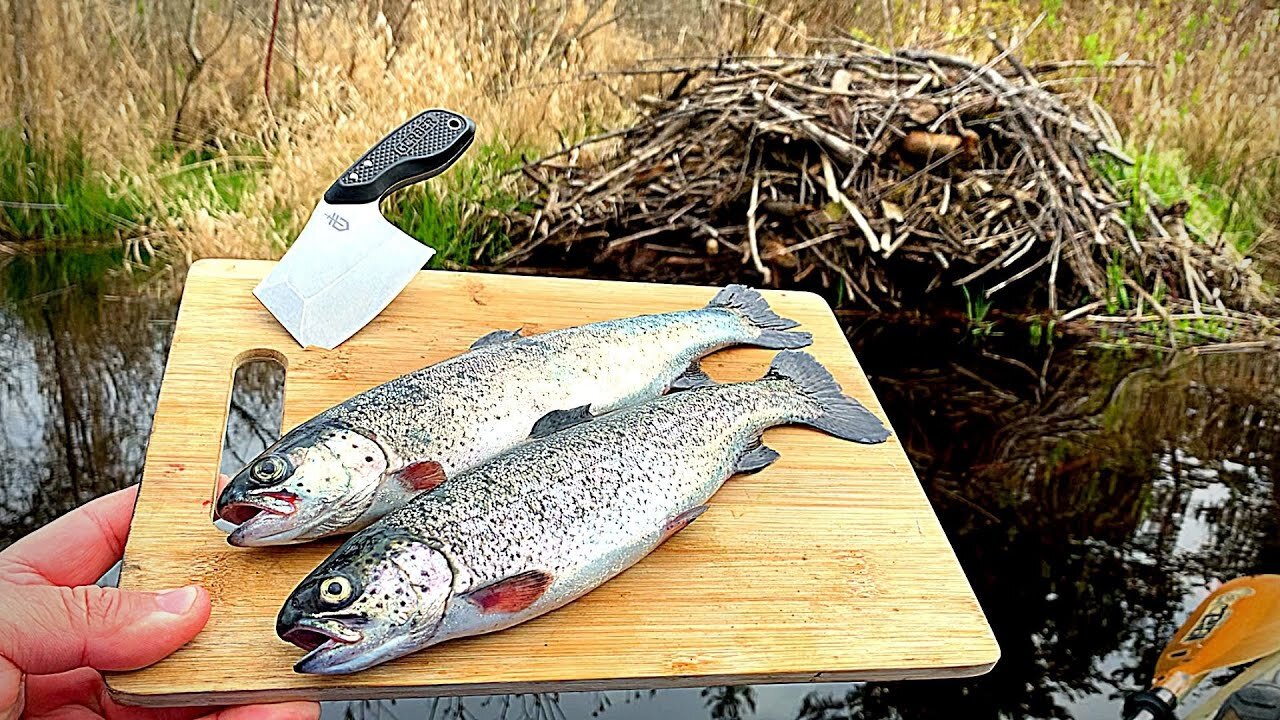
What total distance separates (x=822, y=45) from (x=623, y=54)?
765 mm

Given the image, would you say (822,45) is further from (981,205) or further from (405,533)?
(405,533)

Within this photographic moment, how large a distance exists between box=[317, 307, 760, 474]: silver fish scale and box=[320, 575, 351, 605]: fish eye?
10.4 inches

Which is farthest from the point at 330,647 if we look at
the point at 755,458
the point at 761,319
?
the point at 761,319

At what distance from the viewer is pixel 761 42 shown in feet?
12.2

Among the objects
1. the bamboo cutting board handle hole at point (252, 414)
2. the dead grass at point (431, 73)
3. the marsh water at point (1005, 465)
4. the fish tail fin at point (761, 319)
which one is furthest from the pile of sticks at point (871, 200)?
the bamboo cutting board handle hole at point (252, 414)

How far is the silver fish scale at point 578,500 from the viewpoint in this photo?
41.3 inches

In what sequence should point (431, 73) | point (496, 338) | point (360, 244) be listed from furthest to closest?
point (431, 73), point (360, 244), point (496, 338)

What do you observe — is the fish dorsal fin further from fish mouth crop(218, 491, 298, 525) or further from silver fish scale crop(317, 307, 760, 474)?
fish mouth crop(218, 491, 298, 525)

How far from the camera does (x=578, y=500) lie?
1136mm

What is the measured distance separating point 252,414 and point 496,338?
64 cm

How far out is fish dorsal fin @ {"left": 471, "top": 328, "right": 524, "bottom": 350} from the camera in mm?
1514

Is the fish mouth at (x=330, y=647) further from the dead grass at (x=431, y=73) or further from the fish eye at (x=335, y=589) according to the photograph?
the dead grass at (x=431, y=73)

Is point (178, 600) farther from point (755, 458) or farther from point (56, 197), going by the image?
point (56, 197)

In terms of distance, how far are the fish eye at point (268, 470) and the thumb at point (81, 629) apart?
188 millimetres
